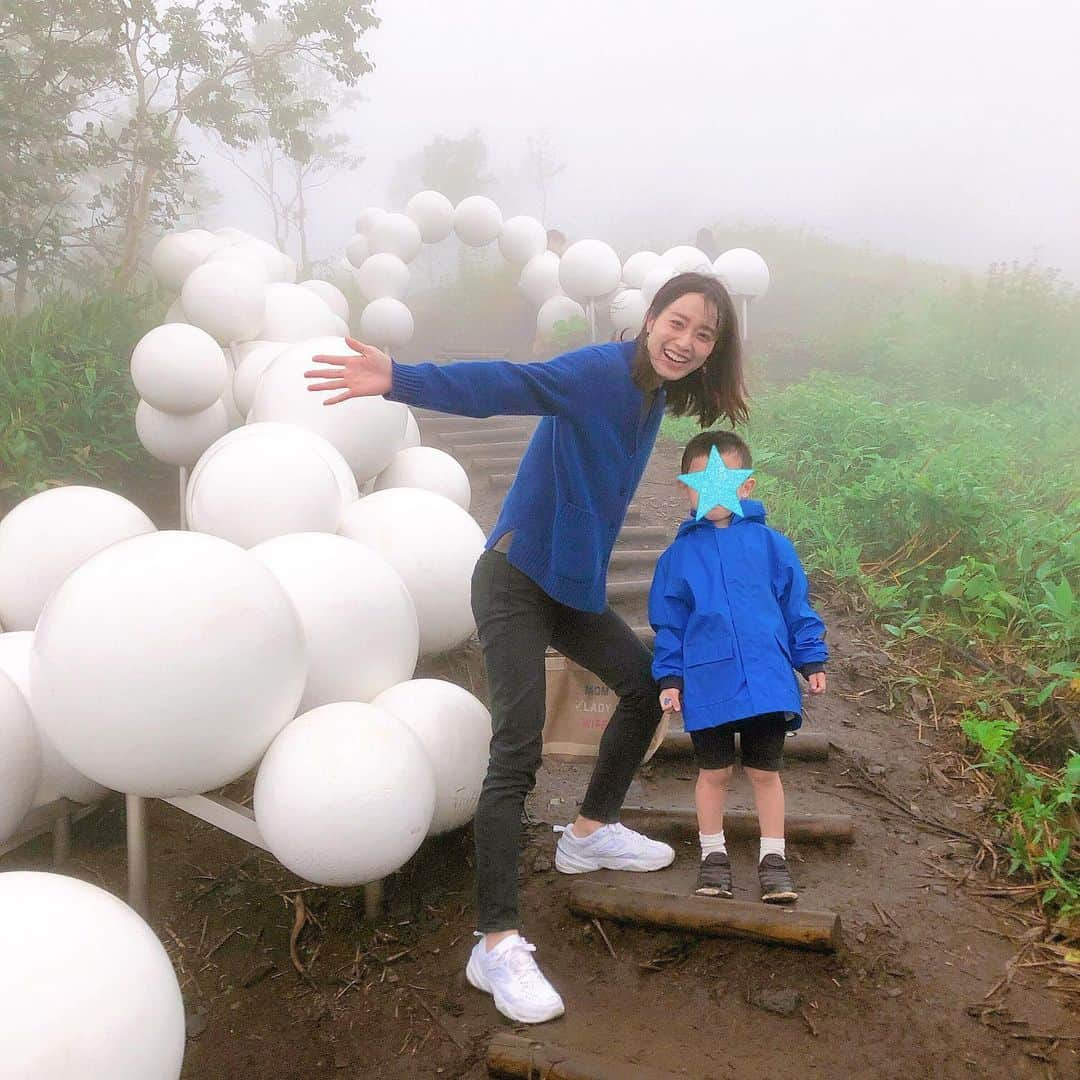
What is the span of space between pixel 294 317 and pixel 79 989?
4982 millimetres

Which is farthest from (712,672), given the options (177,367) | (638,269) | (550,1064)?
(638,269)

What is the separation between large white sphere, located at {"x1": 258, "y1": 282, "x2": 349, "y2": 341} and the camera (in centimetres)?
579

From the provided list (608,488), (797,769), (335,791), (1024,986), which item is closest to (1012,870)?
(1024,986)

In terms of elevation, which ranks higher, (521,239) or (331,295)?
(521,239)

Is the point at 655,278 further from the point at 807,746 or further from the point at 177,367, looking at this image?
the point at 807,746

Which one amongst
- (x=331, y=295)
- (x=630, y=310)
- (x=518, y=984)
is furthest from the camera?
(x=630, y=310)

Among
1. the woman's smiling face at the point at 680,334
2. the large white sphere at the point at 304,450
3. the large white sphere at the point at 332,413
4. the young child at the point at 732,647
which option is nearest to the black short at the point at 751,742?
the young child at the point at 732,647

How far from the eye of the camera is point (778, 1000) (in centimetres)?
225

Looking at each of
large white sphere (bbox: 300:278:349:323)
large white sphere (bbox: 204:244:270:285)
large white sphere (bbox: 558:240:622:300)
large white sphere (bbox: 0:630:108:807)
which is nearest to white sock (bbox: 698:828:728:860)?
large white sphere (bbox: 0:630:108:807)

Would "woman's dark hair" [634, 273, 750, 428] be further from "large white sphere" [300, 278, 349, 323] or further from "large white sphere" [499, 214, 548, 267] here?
"large white sphere" [499, 214, 548, 267]

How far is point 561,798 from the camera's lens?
338 cm

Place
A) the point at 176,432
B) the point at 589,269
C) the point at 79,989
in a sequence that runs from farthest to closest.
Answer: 1. the point at 589,269
2. the point at 176,432
3. the point at 79,989

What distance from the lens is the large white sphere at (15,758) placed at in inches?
93.7

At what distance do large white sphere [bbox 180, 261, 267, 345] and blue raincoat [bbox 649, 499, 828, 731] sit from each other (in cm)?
380
